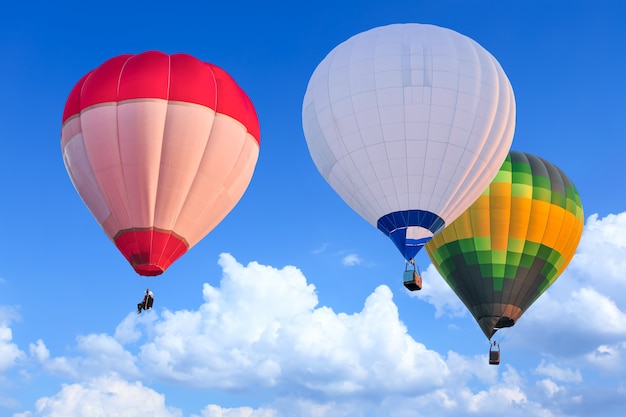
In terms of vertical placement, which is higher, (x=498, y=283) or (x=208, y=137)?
(x=208, y=137)

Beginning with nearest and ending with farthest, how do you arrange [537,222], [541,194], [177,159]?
[177,159] < [537,222] < [541,194]

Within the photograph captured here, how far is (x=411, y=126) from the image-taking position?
80.8 feet

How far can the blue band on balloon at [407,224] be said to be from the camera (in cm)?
2481

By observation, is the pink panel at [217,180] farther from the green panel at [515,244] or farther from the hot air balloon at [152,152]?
the green panel at [515,244]

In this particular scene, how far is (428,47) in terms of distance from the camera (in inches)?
996

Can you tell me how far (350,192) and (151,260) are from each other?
624 cm

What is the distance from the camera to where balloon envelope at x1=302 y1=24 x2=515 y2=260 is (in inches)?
973

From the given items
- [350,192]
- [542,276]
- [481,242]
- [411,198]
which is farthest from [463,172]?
[542,276]

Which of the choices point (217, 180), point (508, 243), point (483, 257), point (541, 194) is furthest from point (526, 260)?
point (217, 180)

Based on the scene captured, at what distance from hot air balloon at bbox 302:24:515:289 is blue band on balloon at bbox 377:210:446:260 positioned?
0.09 ft

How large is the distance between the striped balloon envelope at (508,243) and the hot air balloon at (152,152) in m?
9.66

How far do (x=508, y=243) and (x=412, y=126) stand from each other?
7483 millimetres

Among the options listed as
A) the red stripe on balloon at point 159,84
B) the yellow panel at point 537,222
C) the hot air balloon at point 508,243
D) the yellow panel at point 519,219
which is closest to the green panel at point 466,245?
the hot air balloon at point 508,243

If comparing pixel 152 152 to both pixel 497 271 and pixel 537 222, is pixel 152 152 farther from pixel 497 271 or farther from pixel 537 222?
pixel 537 222
